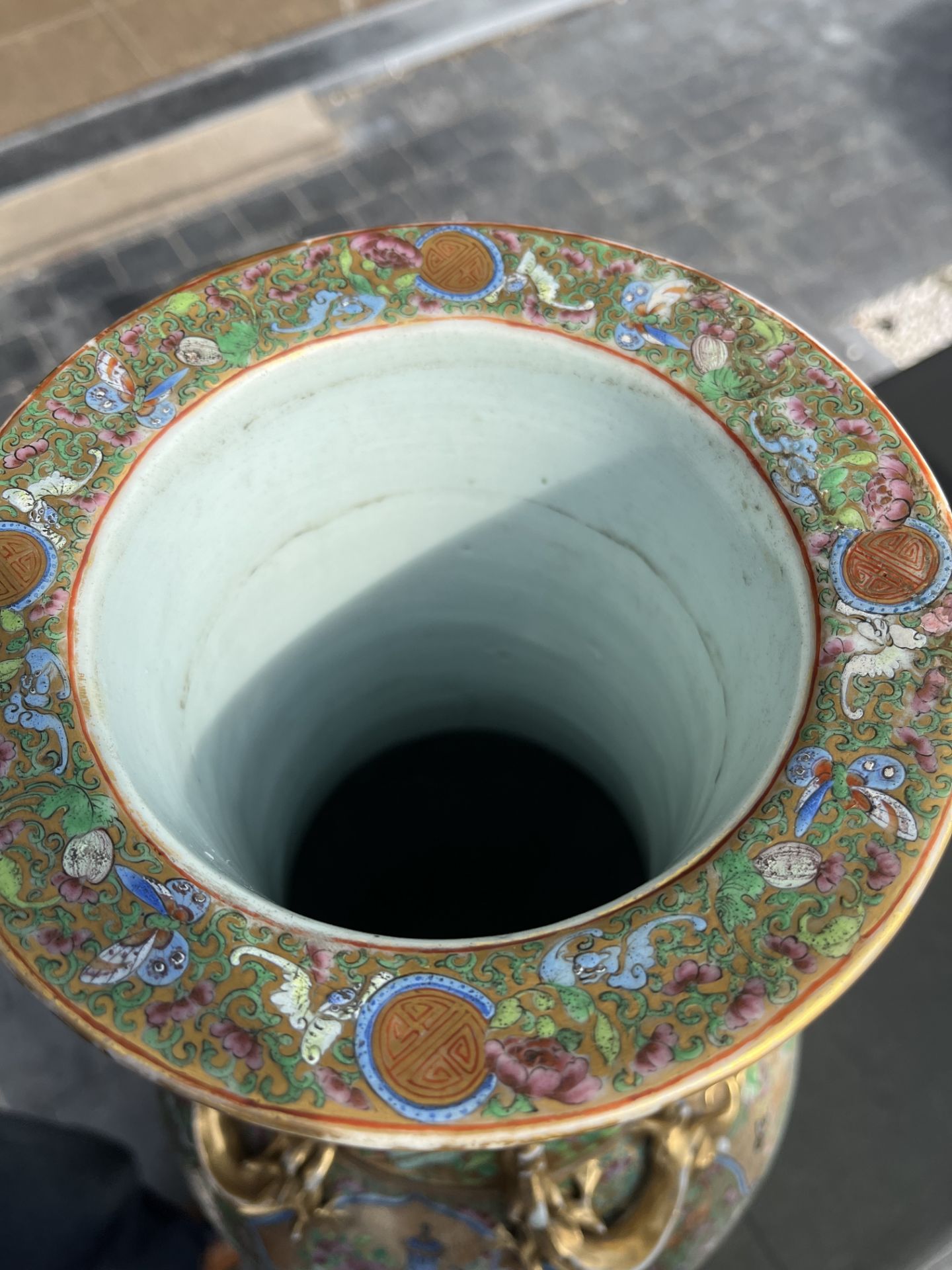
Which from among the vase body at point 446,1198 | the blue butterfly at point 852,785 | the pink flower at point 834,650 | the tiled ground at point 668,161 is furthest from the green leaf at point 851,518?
the tiled ground at point 668,161

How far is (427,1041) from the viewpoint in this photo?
0.80 metres

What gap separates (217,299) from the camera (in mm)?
1164

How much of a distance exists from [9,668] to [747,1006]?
678 millimetres

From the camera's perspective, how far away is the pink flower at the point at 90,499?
3.38ft

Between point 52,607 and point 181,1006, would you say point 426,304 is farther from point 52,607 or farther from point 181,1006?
point 181,1006

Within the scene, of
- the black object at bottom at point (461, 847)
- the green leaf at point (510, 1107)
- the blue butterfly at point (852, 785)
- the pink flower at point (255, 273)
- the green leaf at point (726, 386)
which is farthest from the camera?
the black object at bottom at point (461, 847)

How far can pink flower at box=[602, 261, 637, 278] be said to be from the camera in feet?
3.82

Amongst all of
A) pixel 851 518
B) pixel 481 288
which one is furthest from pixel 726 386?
pixel 481 288

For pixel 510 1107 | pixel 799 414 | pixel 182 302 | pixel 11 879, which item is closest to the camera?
pixel 510 1107

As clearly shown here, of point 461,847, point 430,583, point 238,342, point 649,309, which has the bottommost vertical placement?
point 461,847

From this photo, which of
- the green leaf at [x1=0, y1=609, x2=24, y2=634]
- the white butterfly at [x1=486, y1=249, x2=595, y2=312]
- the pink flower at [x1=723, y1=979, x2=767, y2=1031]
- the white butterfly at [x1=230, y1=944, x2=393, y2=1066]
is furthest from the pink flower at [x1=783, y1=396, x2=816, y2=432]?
the green leaf at [x1=0, y1=609, x2=24, y2=634]

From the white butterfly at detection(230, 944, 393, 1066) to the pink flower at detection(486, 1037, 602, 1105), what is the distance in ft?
0.35

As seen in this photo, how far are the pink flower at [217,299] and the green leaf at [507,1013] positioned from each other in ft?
2.51

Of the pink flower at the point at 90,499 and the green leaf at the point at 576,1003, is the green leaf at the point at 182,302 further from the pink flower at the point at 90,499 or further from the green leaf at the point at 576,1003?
the green leaf at the point at 576,1003
